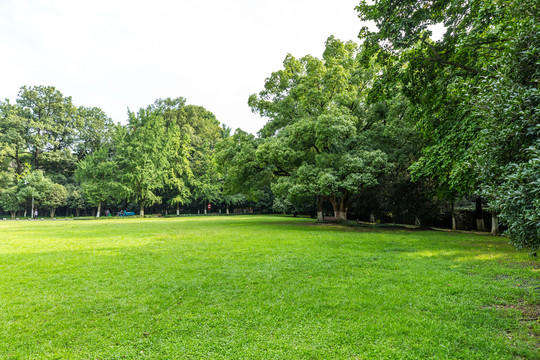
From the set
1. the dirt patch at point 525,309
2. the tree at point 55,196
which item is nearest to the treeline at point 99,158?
the tree at point 55,196

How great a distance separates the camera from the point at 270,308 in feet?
13.8

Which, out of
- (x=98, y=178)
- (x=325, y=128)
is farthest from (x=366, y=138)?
(x=98, y=178)

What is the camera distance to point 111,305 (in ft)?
14.3

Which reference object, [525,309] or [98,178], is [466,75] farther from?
[98,178]

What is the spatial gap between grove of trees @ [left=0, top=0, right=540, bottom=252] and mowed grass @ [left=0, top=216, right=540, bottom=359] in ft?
5.17

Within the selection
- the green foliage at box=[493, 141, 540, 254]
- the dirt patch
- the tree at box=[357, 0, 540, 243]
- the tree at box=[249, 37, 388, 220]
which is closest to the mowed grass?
the dirt patch

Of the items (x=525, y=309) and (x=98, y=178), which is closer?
(x=525, y=309)

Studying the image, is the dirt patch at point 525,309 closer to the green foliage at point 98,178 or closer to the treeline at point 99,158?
the treeline at point 99,158

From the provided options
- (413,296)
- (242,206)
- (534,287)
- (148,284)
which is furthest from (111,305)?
(242,206)

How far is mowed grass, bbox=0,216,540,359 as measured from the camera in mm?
3080

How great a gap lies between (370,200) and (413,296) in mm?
19699

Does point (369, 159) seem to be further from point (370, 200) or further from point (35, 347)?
point (35, 347)

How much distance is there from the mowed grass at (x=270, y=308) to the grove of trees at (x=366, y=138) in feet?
5.17

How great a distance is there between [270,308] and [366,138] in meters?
16.3
